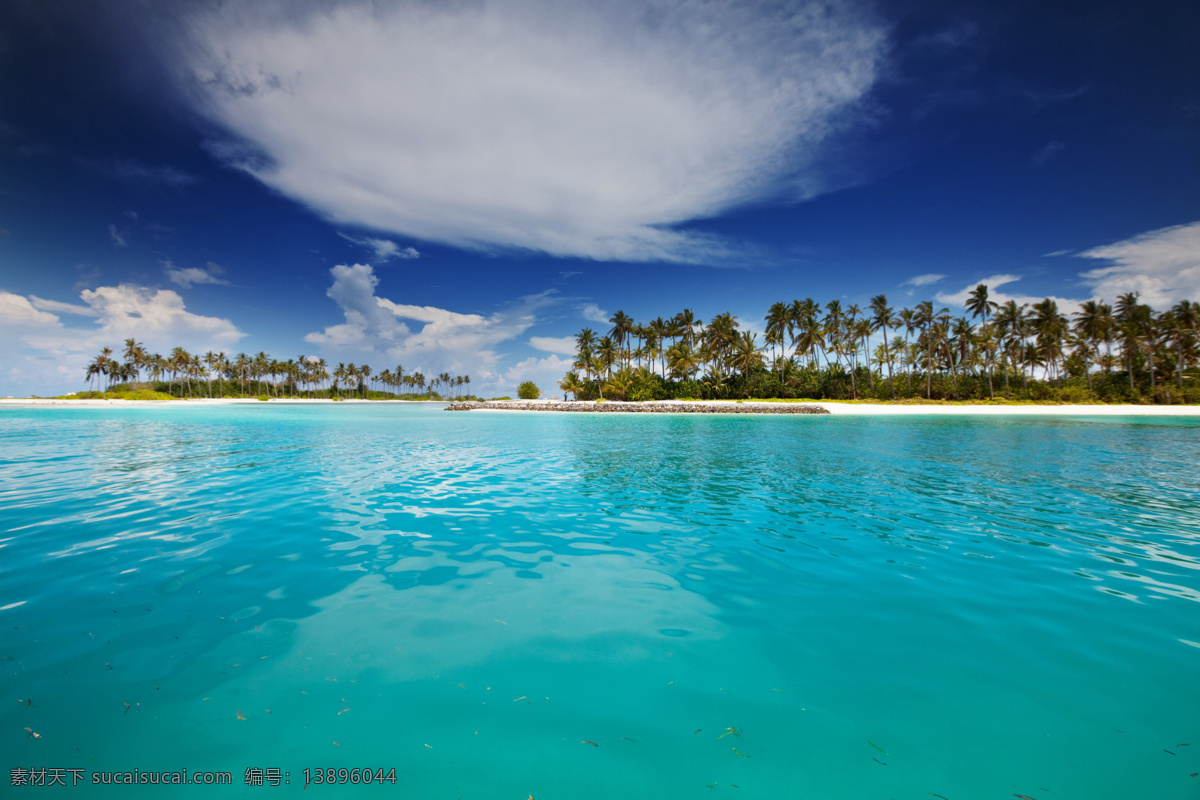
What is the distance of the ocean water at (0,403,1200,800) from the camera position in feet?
10.6

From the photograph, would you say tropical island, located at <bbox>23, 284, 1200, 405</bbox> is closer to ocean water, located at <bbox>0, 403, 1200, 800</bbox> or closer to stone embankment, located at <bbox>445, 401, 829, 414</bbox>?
stone embankment, located at <bbox>445, 401, 829, 414</bbox>

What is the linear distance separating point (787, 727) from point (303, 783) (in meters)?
3.59

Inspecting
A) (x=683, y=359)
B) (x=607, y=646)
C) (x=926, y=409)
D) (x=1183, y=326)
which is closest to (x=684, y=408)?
(x=683, y=359)

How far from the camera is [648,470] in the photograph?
16.3 meters

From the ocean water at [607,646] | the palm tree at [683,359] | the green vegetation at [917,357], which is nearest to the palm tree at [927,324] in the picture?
the green vegetation at [917,357]

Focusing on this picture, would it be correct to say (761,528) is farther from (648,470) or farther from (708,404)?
(708,404)

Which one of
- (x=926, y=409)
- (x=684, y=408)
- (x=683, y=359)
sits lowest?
(x=926, y=409)

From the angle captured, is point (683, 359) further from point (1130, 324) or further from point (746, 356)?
point (1130, 324)

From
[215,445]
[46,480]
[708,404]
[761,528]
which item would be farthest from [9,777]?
[708,404]

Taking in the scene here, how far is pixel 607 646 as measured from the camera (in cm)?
487

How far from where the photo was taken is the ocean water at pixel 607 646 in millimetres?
3240

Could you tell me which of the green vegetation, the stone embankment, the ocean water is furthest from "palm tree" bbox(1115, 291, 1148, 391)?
the ocean water

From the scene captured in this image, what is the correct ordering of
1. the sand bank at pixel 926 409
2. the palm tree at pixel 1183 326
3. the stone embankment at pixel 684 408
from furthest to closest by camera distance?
the palm tree at pixel 1183 326
the stone embankment at pixel 684 408
the sand bank at pixel 926 409

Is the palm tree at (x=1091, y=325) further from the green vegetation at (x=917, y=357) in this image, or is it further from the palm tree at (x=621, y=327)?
the palm tree at (x=621, y=327)
